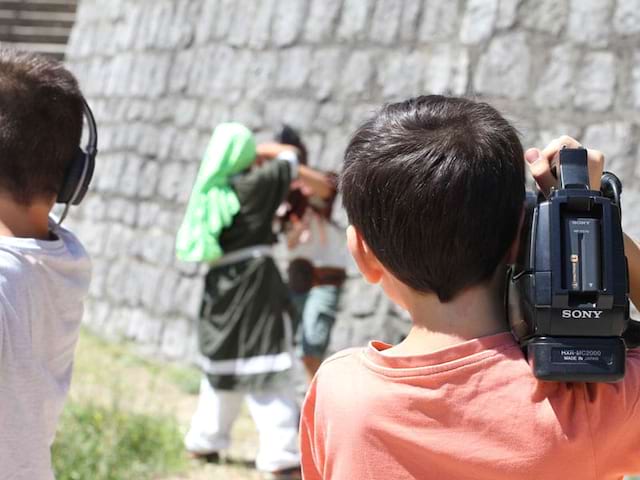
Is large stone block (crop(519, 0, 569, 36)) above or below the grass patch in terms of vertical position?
above

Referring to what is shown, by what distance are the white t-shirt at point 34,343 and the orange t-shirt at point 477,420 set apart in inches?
30.0

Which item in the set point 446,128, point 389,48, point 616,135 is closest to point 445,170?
point 446,128

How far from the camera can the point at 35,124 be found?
2166mm

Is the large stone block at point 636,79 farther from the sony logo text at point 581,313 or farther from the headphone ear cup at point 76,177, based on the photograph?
the sony logo text at point 581,313

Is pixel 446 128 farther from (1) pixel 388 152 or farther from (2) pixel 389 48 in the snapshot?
(2) pixel 389 48

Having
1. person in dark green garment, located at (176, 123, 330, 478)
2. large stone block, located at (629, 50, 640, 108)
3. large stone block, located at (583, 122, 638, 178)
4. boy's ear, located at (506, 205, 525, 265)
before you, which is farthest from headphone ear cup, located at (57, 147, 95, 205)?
large stone block, located at (629, 50, 640, 108)

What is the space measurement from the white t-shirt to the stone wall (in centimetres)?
328

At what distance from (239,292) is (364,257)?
11.8 feet

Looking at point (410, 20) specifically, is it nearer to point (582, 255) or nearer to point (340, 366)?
point (340, 366)

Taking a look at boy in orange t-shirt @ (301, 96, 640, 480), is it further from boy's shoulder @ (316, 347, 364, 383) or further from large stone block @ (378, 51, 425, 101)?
large stone block @ (378, 51, 425, 101)

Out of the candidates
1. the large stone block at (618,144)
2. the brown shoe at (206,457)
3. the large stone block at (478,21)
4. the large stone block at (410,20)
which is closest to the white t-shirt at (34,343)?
the brown shoe at (206,457)

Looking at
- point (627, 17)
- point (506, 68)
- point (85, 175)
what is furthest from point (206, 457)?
point (85, 175)

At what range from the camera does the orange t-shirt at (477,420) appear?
1498 millimetres

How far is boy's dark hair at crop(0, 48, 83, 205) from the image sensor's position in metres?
2.15
